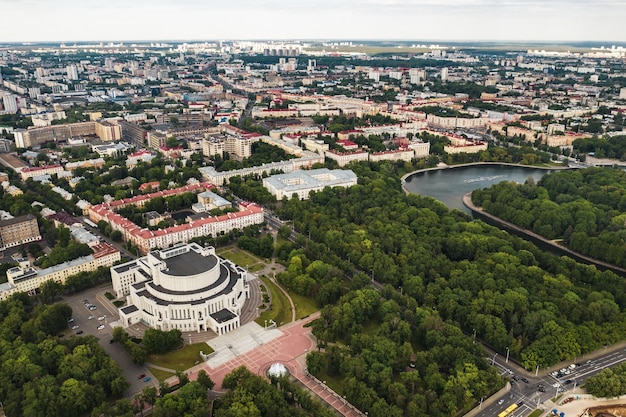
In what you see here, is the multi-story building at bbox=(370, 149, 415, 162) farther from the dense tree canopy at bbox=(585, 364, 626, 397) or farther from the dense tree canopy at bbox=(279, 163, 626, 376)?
the dense tree canopy at bbox=(585, 364, 626, 397)

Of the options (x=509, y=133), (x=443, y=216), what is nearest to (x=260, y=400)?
(x=443, y=216)

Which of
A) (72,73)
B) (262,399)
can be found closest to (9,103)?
(72,73)

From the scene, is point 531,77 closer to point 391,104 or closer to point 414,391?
point 391,104

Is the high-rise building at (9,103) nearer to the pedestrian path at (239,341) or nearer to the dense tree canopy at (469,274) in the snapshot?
the dense tree canopy at (469,274)

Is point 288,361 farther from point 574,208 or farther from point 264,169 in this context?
point 264,169

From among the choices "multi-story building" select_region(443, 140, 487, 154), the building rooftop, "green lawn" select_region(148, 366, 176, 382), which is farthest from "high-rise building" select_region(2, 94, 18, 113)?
"green lawn" select_region(148, 366, 176, 382)
